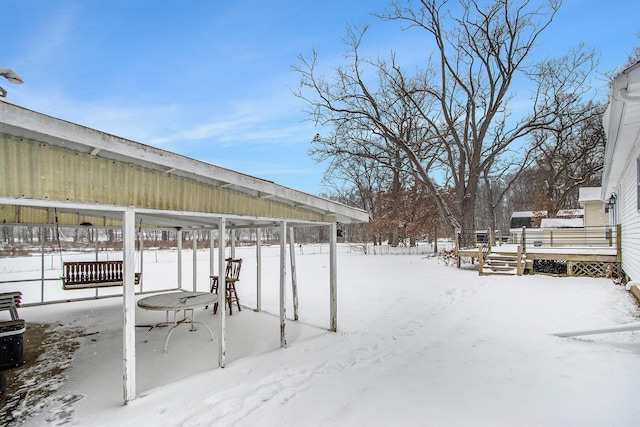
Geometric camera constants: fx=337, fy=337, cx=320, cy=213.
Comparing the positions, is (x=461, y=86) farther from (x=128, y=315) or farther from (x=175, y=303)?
(x=128, y=315)

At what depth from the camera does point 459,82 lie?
16.9 m

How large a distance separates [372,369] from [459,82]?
1668 centimetres

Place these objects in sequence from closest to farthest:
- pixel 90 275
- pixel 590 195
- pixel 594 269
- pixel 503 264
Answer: pixel 90 275
pixel 594 269
pixel 503 264
pixel 590 195

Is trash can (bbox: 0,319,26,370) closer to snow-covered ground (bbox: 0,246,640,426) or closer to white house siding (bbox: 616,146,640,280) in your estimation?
snow-covered ground (bbox: 0,246,640,426)

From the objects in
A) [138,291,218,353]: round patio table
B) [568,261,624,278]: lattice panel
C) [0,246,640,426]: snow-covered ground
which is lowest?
[0,246,640,426]: snow-covered ground

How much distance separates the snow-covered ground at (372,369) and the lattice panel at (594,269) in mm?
3094

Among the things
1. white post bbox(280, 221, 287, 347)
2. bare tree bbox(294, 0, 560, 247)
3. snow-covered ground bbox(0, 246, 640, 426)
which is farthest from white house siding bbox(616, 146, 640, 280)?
bare tree bbox(294, 0, 560, 247)

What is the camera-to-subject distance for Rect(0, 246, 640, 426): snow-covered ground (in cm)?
290

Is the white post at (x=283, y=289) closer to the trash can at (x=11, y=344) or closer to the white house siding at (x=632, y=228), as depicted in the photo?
the trash can at (x=11, y=344)

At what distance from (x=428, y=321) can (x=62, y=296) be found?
984cm

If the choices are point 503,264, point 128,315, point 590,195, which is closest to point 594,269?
point 503,264

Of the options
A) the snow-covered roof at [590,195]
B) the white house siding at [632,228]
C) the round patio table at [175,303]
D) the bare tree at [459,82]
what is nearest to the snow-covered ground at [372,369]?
the round patio table at [175,303]

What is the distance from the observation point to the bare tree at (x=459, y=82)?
15.7 m

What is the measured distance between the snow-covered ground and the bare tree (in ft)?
34.2
